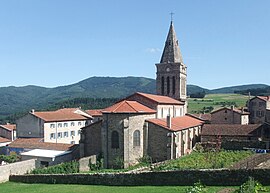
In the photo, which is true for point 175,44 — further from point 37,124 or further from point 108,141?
point 37,124

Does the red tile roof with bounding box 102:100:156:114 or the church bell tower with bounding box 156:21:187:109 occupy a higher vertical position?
the church bell tower with bounding box 156:21:187:109

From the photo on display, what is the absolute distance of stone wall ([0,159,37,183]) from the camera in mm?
29281

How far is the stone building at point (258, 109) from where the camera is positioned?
60812mm

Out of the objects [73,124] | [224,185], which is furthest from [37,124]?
[224,185]

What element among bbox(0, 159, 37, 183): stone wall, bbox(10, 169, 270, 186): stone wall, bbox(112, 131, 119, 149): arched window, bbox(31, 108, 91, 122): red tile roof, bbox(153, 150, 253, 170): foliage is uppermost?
bbox(31, 108, 91, 122): red tile roof

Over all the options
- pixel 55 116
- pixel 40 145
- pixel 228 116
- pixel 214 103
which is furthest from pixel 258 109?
pixel 214 103

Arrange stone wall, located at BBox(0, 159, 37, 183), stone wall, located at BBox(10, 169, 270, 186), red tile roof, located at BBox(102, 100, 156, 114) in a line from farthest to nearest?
red tile roof, located at BBox(102, 100, 156, 114), stone wall, located at BBox(0, 159, 37, 183), stone wall, located at BBox(10, 169, 270, 186)

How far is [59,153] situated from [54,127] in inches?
656

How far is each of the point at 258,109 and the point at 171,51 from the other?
2363cm

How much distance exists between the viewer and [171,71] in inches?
1935

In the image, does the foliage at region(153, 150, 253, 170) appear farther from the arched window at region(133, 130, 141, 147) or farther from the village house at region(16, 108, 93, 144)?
the village house at region(16, 108, 93, 144)

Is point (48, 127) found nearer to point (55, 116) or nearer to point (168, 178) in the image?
point (55, 116)

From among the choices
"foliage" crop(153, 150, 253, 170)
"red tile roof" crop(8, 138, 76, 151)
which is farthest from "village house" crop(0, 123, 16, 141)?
"foliage" crop(153, 150, 253, 170)

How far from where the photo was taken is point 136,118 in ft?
115
